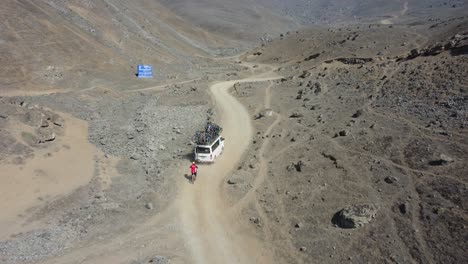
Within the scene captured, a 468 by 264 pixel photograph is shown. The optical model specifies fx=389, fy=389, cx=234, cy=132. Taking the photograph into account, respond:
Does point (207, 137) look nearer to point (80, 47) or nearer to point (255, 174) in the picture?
point (255, 174)

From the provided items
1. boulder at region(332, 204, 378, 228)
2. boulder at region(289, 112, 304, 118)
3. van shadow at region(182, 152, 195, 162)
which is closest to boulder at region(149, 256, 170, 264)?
boulder at region(332, 204, 378, 228)

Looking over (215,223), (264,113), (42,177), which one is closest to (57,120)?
(42,177)

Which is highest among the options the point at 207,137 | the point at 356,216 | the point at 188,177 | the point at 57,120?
the point at 57,120

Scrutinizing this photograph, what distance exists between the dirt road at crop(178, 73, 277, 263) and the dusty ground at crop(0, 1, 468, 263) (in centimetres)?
10

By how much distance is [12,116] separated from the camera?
31891 millimetres

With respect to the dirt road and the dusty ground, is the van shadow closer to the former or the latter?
the dusty ground

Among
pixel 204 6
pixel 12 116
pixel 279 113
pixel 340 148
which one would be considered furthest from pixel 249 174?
pixel 204 6

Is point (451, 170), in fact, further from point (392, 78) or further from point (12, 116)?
point (12, 116)

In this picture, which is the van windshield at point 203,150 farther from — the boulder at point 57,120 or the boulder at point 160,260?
the boulder at point 57,120

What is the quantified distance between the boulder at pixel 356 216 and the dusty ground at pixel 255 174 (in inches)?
4.2

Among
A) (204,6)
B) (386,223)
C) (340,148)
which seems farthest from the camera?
(204,6)

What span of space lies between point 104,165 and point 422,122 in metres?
24.8

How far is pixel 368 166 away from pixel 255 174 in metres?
8.03

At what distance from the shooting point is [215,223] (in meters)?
23.5
